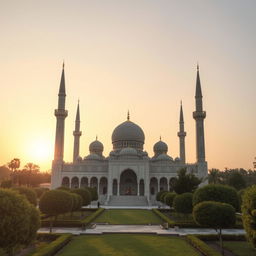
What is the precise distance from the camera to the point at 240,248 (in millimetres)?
12586

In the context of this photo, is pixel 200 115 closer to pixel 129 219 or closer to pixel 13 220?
pixel 129 219

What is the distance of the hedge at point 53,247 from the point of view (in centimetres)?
1016

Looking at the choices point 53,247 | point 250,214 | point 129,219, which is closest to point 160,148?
point 129,219

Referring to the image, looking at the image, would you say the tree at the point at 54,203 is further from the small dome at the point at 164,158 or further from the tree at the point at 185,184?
the small dome at the point at 164,158

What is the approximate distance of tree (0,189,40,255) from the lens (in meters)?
7.94

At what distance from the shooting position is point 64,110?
44562 millimetres

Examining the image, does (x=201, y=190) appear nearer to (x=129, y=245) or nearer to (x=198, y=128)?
(x=129, y=245)

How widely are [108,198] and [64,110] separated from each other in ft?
46.2

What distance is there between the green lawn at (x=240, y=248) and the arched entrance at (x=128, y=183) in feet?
118

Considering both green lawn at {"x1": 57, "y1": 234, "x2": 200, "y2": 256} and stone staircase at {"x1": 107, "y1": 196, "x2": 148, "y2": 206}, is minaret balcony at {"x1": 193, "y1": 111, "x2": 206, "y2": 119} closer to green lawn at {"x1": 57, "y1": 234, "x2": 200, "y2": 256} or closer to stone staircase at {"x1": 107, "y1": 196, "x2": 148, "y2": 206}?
stone staircase at {"x1": 107, "y1": 196, "x2": 148, "y2": 206}

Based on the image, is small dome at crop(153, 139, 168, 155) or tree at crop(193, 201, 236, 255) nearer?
tree at crop(193, 201, 236, 255)

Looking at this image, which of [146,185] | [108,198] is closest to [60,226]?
[108,198]

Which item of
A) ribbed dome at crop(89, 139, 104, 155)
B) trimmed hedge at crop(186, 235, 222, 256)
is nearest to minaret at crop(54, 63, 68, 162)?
ribbed dome at crop(89, 139, 104, 155)

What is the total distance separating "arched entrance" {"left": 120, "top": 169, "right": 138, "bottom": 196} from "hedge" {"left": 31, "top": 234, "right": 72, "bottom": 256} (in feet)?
118
